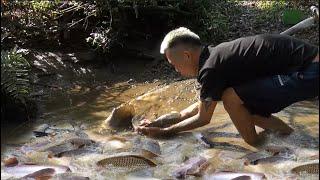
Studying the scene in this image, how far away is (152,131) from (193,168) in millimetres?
873

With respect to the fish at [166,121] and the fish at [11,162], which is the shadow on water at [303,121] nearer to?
the fish at [166,121]

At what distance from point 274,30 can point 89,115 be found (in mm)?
3423

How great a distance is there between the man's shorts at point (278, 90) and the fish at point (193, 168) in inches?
23.1

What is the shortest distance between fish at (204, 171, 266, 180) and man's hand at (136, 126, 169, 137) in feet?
3.19

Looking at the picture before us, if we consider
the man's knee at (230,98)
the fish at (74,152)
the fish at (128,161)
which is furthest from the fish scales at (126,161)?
the man's knee at (230,98)

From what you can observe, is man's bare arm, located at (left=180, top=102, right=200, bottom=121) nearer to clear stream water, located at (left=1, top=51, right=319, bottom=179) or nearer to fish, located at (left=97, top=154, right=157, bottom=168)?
clear stream water, located at (left=1, top=51, right=319, bottom=179)

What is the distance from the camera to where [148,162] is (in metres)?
4.52

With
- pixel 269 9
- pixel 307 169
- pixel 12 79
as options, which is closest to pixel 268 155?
pixel 307 169

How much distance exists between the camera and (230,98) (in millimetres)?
4457

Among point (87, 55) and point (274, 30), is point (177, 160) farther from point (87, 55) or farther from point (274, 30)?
point (274, 30)

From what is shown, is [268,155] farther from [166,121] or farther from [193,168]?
[166,121]

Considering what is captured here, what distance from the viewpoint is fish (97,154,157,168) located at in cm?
449

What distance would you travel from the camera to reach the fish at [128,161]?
14.7 ft

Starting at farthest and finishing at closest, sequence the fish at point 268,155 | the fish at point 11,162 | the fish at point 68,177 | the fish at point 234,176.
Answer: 1. the fish at point 268,155
2. the fish at point 11,162
3. the fish at point 68,177
4. the fish at point 234,176
